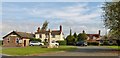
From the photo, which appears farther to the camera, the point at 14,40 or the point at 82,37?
the point at 82,37

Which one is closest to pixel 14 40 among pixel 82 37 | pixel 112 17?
pixel 112 17

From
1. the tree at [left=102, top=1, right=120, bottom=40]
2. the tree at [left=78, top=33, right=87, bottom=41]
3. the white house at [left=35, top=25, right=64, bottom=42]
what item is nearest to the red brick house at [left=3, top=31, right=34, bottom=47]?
the tree at [left=102, top=1, right=120, bottom=40]

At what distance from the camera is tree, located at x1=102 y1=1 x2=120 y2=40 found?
127ft

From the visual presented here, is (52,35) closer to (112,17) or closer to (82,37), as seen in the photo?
(82,37)

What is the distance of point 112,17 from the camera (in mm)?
39312

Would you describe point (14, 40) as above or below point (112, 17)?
below

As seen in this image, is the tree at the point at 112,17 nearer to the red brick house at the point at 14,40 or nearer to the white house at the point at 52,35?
the red brick house at the point at 14,40

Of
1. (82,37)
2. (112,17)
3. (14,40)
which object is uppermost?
(112,17)

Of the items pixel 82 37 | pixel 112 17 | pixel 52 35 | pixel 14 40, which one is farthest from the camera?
pixel 52 35

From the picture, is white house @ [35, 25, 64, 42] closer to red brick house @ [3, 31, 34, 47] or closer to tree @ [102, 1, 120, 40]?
red brick house @ [3, 31, 34, 47]

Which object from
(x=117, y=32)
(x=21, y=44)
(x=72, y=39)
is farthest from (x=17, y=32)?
(x=117, y=32)

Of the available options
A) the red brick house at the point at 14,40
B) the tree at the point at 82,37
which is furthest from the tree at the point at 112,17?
the tree at the point at 82,37

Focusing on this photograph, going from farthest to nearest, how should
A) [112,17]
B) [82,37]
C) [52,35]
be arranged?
[52,35] → [82,37] → [112,17]

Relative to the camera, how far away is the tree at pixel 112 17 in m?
38.6
